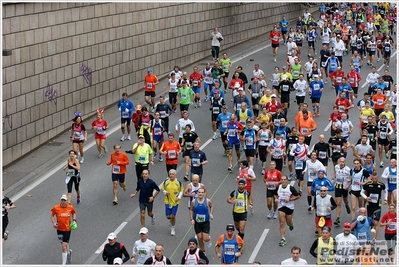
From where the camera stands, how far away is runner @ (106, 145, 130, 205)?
21.2 m

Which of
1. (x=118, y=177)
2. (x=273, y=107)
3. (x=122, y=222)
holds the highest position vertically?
(x=273, y=107)

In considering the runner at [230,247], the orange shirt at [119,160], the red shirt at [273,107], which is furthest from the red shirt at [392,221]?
the red shirt at [273,107]

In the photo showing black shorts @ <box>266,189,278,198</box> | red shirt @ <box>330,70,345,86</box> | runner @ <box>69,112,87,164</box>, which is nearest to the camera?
black shorts @ <box>266,189,278,198</box>

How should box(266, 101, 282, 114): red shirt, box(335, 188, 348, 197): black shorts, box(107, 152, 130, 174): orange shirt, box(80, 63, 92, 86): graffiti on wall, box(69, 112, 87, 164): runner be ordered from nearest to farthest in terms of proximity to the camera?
1. box(335, 188, 348, 197): black shorts
2. box(107, 152, 130, 174): orange shirt
3. box(69, 112, 87, 164): runner
4. box(266, 101, 282, 114): red shirt
5. box(80, 63, 92, 86): graffiti on wall

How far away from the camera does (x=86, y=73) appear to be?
1131 inches

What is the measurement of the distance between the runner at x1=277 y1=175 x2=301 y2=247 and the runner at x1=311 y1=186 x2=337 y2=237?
0.43 m

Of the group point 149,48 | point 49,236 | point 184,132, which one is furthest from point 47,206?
point 149,48

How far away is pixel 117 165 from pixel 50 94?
599cm

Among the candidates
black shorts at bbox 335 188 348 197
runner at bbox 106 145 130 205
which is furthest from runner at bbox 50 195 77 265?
black shorts at bbox 335 188 348 197

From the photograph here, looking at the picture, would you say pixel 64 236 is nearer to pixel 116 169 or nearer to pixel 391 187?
pixel 116 169

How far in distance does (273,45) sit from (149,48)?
7.42 metres

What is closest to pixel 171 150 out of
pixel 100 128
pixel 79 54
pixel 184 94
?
pixel 100 128

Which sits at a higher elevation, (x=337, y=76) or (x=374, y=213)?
(x=337, y=76)

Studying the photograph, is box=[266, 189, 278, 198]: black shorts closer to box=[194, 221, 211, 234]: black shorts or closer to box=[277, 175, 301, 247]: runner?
box=[277, 175, 301, 247]: runner
